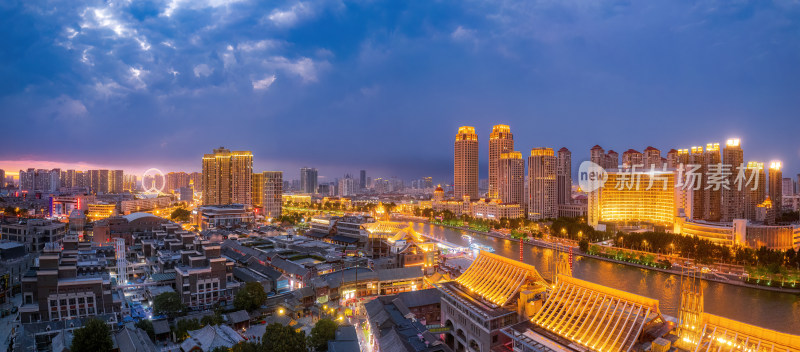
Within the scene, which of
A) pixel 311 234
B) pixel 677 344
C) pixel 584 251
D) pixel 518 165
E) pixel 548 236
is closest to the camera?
pixel 677 344

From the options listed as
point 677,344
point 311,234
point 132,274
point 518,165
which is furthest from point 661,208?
point 132,274

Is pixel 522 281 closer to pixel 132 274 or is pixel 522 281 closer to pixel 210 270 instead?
pixel 210 270

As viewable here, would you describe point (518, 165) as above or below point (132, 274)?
above

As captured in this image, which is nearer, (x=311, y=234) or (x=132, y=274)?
(x=132, y=274)

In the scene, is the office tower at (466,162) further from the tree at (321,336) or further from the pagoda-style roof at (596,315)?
the pagoda-style roof at (596,315)

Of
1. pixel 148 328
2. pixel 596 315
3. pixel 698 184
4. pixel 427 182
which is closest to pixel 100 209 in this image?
pixel 148 328

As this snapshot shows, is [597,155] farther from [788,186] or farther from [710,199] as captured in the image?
[788,186]
